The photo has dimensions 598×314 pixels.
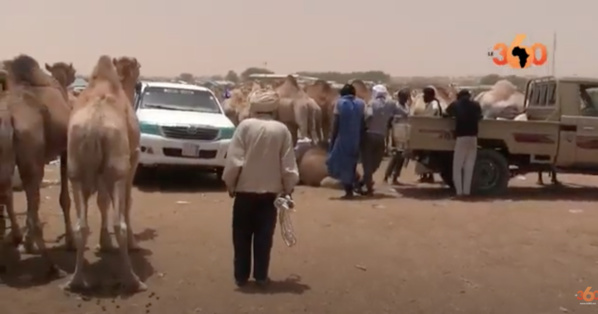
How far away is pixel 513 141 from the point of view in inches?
589

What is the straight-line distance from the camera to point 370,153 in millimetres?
14688

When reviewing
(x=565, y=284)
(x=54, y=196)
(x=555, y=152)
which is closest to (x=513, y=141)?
(x=555, y=152)

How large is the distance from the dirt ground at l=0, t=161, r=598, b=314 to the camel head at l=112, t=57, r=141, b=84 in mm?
1873

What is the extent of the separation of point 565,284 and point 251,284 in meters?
3.06

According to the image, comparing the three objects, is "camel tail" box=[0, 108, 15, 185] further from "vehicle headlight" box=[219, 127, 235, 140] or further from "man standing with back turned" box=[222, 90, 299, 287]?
"vehicle headlight" box=[219, 127, 235, 140]

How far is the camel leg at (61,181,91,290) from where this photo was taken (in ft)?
26.1

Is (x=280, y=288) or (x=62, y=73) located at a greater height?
(x=62, y=73)

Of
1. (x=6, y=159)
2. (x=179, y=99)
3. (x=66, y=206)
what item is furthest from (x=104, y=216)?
(x=179, y=99)

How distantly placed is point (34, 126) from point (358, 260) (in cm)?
360

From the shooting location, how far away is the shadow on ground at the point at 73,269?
26.9 feet

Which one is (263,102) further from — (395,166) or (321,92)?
(321,92)

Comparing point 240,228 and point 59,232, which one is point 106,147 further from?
point 59,232

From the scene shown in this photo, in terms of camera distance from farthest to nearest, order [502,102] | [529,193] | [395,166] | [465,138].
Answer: [502,102]
[395,166]
[529,193]
[465,138]

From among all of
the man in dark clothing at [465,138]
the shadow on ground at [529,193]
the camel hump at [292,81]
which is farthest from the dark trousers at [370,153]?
the camel hump at [292,81]
